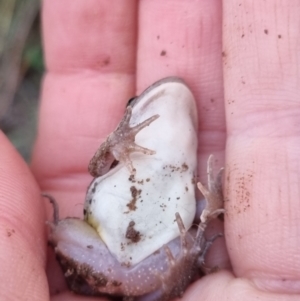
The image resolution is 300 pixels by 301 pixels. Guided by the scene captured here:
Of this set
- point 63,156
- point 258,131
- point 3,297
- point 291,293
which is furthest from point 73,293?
point 258,131

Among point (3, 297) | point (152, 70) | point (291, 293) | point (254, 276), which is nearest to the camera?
point (3, 297)

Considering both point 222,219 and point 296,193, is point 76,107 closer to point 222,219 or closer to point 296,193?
point 222,219

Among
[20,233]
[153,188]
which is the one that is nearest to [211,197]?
[153,188]

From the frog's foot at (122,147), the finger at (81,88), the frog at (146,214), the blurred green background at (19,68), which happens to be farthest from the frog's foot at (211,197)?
the blurred green background at (19,68)

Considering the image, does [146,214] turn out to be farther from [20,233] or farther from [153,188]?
[20,233]

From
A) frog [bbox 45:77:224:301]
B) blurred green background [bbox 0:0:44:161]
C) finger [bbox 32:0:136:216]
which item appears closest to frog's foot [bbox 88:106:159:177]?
frog [bbox 45:77:224:301]

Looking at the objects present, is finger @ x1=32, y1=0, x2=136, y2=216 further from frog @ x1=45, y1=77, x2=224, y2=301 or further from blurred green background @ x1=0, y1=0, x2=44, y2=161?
blurred green background @ x1=0, y1=0, x2=44, y2=161
